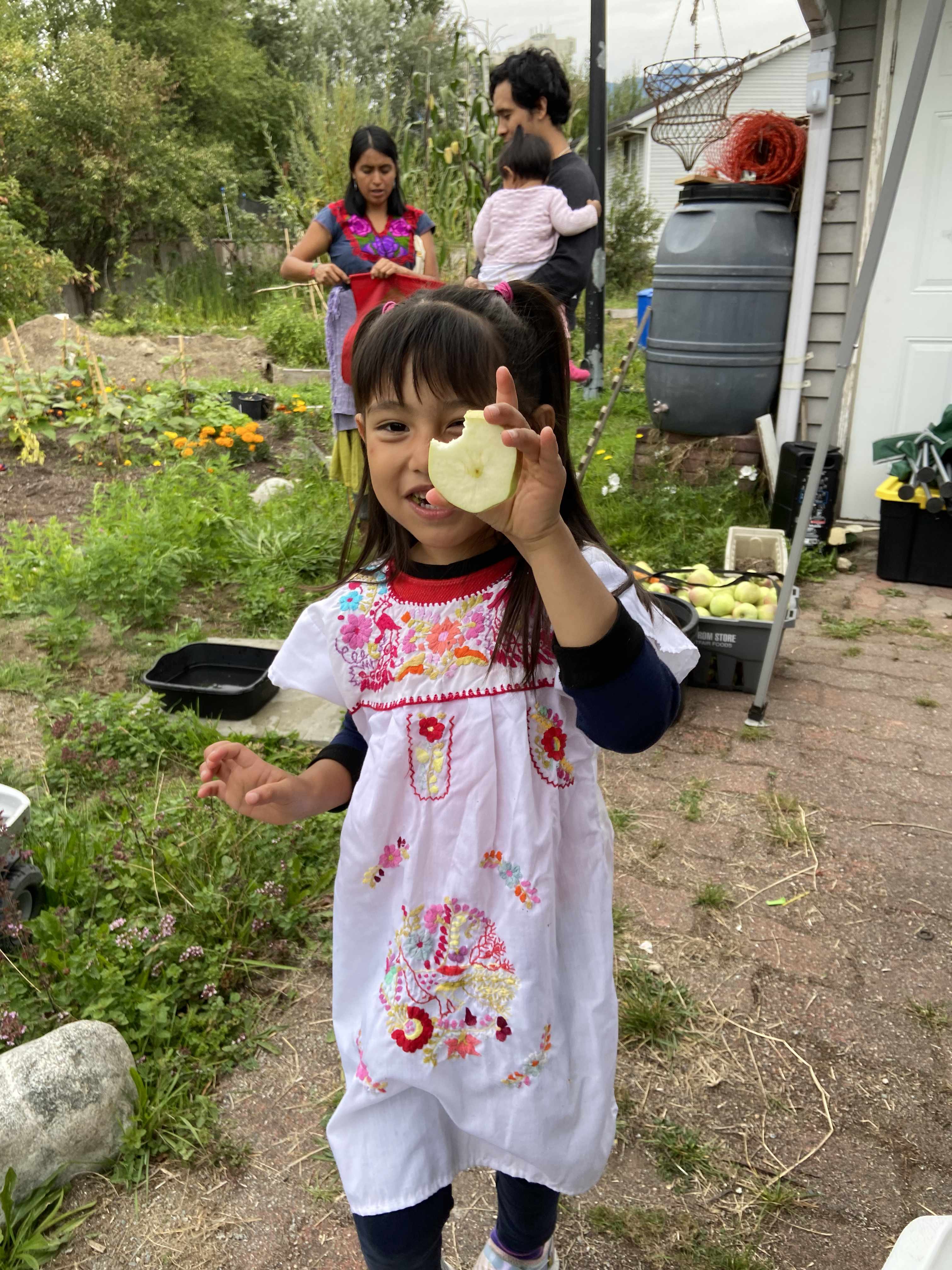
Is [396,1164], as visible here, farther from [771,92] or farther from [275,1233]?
[771,92]

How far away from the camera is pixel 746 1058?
81.7 inches

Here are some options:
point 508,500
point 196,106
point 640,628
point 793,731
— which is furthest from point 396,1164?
point 196,106

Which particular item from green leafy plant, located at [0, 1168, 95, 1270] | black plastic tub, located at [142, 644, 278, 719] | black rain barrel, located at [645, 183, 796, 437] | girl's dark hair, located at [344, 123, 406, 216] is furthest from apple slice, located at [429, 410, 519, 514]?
black rain barrel, located at [645, 183, 796, 437]

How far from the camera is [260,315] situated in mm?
11656

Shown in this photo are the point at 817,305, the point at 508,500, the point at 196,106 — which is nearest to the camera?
the point at 508,500

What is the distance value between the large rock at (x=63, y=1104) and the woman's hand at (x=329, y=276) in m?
3.02

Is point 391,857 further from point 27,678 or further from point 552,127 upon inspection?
point 552,127

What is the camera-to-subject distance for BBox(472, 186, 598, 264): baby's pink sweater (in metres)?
3.96

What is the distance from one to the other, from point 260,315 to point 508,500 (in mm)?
11612

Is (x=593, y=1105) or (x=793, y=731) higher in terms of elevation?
(x=593, y=1105)

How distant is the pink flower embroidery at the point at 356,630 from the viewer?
132 cm

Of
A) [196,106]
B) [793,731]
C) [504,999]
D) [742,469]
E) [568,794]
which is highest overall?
[196,106]

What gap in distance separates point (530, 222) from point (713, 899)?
9.35ft

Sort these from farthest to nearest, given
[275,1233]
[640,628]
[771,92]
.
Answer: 1. [771,92]
2. [275,1233]
3. [640,628]
